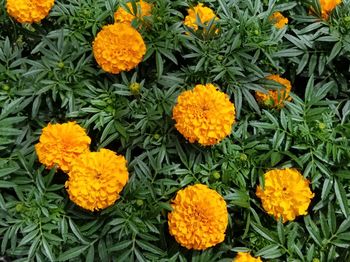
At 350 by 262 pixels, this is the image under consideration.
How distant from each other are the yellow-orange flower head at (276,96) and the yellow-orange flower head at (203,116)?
32 centimetres

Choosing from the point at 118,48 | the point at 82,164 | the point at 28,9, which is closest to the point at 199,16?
Result: the point at 118,48

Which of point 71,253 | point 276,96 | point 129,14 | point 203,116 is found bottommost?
point 71,253

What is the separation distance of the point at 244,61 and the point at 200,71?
0.20 meters

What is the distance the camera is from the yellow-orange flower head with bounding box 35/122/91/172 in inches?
89.3

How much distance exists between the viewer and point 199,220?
6.96ft

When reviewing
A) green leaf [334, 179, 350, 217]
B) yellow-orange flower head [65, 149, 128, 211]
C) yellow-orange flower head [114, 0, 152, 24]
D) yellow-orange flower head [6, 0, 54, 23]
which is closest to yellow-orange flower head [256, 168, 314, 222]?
green leaf [334, 179, 350, 217]

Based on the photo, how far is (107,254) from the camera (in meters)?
2.25

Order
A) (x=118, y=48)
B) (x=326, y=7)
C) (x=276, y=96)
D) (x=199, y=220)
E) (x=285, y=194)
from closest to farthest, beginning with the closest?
1. (x=199, y=220)
2. (x=285, y=194)
3. (x=118, y=48)
4. (x=276, y=96)
5. (x=326, y=7)

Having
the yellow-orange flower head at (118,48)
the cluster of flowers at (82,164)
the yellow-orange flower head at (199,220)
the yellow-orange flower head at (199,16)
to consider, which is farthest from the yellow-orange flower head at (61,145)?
the yellow-orange flower head at (199,16)

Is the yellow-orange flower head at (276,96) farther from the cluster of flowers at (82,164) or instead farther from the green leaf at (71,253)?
the green leaf at (71,253)

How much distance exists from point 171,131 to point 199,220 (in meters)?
0.45

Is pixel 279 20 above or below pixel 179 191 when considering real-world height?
above

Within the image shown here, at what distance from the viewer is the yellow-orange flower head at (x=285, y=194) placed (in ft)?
7.29

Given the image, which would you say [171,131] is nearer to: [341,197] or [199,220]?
[199,220]
